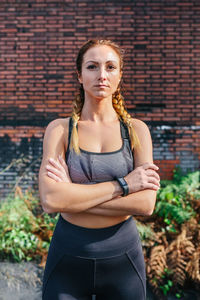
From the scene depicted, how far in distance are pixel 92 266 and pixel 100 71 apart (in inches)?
44.8

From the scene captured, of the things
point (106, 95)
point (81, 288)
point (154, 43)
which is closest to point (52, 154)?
point (106, 95)

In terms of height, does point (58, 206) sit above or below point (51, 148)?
below

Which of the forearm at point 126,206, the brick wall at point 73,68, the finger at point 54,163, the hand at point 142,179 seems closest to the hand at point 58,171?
the finger at point 54,163

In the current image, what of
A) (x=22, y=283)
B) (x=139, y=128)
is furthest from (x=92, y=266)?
(x=22, y=283)

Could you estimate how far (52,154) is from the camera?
1.68m

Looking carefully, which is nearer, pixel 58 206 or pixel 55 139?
pixel 58 206

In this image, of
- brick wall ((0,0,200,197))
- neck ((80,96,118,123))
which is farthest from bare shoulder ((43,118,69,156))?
brick wall ((0,0,200,197))

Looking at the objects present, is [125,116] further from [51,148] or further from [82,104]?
[51,148]

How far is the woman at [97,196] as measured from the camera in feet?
5.25

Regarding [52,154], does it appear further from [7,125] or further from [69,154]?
[7,125]

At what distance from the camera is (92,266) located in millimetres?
1600

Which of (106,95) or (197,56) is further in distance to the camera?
(197,56)

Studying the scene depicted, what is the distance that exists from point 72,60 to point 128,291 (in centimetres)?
451

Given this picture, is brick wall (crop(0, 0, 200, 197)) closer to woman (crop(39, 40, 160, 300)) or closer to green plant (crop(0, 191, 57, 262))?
green plant (crop(0, 191, 57, 262))
